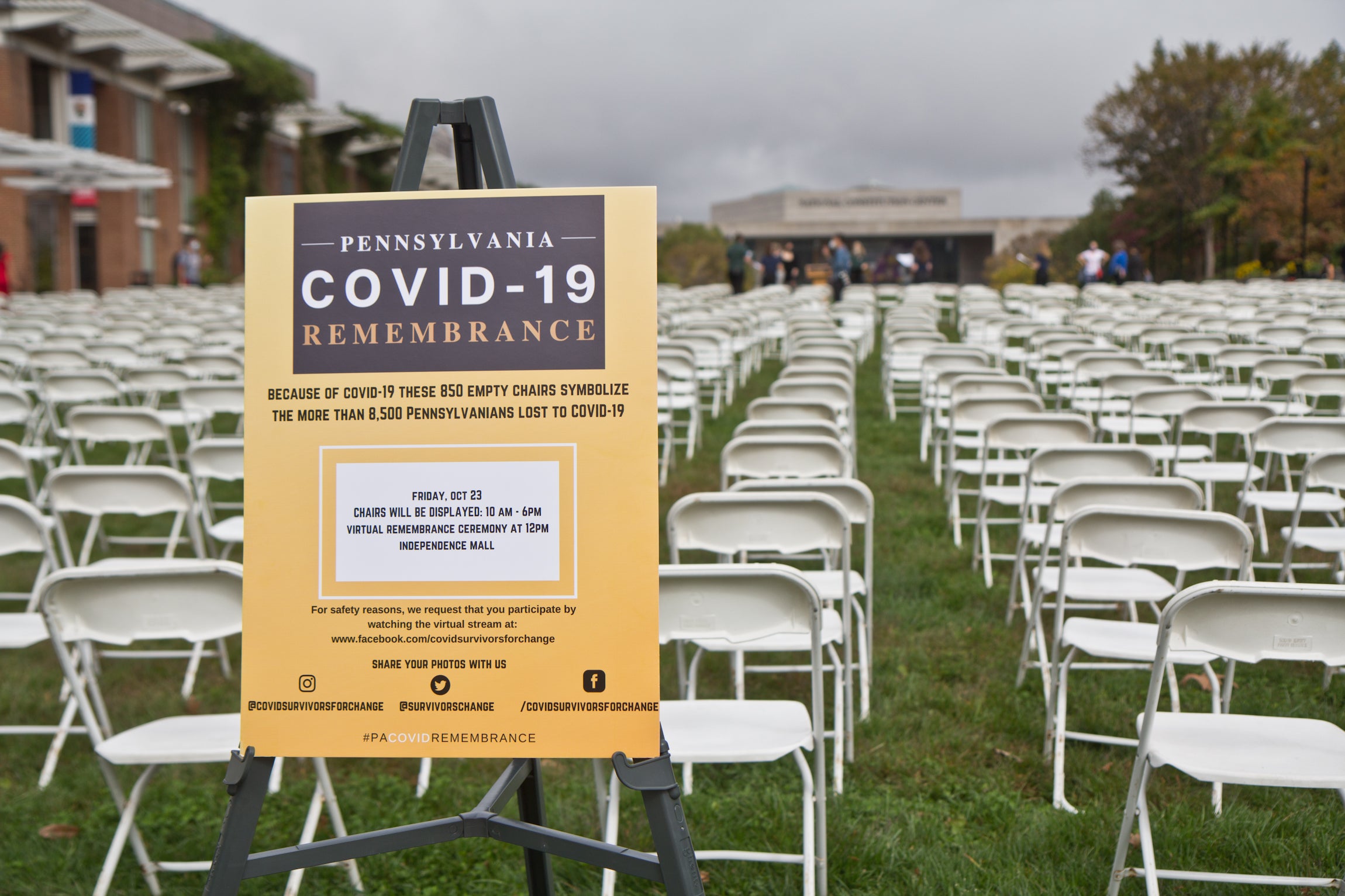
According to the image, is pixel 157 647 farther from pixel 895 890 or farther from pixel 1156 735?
pixel 1156 735

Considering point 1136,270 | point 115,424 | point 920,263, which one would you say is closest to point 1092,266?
point 1136,270

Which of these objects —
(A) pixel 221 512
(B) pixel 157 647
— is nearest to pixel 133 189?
(A) pixel 221 512

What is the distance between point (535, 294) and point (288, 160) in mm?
43122

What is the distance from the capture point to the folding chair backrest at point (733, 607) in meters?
2.59

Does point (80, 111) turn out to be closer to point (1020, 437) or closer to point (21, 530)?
point (21, 530)

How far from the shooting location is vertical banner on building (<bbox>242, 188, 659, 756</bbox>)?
1697 millimetres

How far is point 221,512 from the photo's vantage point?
23.7 feet

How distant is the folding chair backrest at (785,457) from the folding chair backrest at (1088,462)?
0.79 meters

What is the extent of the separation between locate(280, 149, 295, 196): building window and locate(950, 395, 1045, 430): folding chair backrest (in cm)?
3757

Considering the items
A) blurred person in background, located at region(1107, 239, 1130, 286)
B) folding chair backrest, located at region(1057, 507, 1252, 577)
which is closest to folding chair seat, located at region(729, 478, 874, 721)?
folding chair backrest, located at region(1057, 507, 1252, 577)

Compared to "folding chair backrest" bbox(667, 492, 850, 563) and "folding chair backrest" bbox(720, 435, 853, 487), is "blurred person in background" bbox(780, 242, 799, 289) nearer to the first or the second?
"folding chair backrest" bbox(720, 435, 853, 487)

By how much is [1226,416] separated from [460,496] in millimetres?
4695

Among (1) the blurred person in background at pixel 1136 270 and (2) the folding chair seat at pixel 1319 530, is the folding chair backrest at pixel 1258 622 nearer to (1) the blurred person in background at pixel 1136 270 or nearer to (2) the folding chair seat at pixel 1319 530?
(2) the folding chair seat at pixel 1319 530

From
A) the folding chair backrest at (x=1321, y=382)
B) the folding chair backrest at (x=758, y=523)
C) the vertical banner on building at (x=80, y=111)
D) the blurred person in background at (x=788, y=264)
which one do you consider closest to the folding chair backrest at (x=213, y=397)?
the folding chair backrest at (x=758, y=523)
